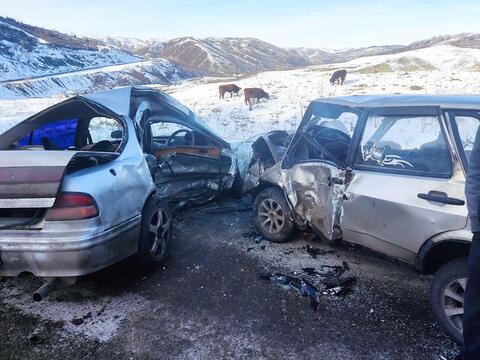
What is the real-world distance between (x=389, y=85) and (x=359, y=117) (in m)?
16.2

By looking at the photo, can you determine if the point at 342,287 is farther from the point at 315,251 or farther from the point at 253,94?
the point at 253,94

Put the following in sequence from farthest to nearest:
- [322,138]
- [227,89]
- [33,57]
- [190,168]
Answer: [33,57], [227,89], [190,168], [322,138]

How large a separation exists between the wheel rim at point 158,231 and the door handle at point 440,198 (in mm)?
2465

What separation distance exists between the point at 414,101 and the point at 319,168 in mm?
1091

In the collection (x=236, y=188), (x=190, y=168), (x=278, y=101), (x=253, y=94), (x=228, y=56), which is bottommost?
(x=236, y=188)

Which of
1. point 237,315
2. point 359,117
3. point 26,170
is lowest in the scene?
point 237,315

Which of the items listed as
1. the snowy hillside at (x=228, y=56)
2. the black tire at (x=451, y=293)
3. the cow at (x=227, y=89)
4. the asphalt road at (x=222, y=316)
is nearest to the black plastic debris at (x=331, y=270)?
the asphalt road at (x=222, y=316)

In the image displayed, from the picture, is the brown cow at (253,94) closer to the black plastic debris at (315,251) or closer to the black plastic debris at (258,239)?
the black plastic debris at (258,239)

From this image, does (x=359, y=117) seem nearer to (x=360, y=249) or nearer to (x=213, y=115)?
(x=360, y=249)

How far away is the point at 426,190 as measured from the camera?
279 centimetres

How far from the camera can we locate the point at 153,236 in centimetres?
372

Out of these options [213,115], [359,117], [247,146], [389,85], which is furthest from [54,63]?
[359,117]

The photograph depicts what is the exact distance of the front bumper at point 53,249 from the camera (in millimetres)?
→ 2719

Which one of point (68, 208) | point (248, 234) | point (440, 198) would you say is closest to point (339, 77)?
point (248, 234)
